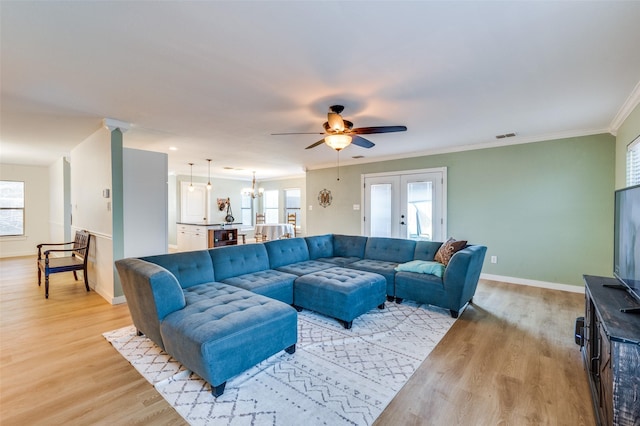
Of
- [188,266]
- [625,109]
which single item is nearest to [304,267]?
[188,266]

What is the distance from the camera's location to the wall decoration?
7440mm

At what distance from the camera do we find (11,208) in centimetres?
708

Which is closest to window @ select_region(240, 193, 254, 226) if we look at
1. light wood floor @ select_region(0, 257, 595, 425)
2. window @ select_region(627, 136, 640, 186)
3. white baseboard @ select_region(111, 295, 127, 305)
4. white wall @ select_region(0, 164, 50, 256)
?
white wall @ select_region(0, 164, 50, 256)

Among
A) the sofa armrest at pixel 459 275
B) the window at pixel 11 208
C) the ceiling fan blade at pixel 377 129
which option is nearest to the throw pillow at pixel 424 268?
the sofa armrest at pixel 459 275

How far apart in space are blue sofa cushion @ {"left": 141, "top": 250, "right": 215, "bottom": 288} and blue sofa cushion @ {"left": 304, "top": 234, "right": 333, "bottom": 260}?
176cm

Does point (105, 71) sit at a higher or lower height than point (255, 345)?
higher

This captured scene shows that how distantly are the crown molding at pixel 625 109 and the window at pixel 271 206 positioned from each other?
353 inches

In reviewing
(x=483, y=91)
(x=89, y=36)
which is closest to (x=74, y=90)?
(x=89, y=36)

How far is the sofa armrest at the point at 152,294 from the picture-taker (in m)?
2.19

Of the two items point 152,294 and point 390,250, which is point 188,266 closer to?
point 152,294

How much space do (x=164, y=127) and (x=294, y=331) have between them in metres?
3.47

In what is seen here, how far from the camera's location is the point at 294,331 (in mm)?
2357

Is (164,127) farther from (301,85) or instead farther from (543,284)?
Answer: (543,284)

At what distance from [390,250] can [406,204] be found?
1.93 m
